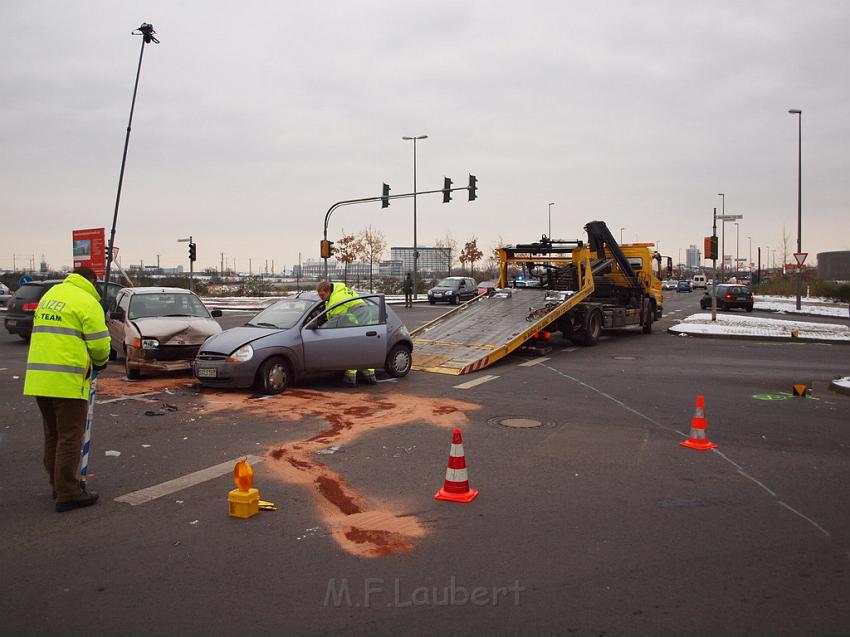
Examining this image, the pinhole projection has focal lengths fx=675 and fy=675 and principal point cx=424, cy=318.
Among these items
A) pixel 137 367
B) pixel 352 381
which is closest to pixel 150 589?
pixel 352 381

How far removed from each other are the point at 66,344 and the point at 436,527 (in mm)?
3171

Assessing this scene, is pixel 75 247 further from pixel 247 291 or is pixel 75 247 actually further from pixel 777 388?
pixel 777 388

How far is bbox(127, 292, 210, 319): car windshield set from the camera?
12.5m

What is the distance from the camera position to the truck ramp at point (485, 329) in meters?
13.5

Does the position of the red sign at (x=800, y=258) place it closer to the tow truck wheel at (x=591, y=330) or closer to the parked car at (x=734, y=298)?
the parked car at (x=734, y=298)

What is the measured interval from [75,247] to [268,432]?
109 ft

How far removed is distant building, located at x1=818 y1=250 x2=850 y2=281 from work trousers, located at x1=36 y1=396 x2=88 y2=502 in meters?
104

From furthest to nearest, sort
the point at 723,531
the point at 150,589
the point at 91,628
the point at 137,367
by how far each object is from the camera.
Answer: the point at 137,367, the point at 723,531, the point at 150,589, the point at 91,628

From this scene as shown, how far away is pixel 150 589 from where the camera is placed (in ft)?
13.0

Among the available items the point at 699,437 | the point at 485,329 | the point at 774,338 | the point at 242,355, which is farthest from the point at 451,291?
the point at 699,437

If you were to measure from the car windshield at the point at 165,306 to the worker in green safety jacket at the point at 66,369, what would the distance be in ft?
24.1

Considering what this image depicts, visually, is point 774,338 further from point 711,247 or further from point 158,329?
point 158,329

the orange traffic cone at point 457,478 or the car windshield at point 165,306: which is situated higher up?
the car windshield at point 165,306

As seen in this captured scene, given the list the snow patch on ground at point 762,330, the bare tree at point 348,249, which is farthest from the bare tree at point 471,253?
the snow patch on ground at point 762,330
